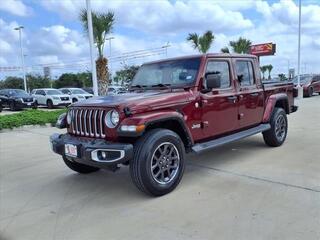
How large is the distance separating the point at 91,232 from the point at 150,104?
5.98 ft

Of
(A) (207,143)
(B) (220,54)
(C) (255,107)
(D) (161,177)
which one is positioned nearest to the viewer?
(D) (161,177)

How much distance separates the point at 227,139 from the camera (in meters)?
6.36

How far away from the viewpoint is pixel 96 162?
4855 millimetres

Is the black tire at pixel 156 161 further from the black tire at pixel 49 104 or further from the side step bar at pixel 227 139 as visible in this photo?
the black tire at pixel 49 104

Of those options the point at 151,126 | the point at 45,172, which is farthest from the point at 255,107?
the point at 45,172

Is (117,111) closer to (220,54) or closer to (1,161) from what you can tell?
(220,54)

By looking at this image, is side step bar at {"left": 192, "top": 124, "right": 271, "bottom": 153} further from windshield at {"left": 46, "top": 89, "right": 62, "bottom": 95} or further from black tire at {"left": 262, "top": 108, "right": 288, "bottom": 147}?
windshield at {"left": 46, "top": 89, "right": 62, "bottom": 95}

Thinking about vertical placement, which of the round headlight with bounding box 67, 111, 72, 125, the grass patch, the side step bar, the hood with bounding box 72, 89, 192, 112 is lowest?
Answer: the grass patch

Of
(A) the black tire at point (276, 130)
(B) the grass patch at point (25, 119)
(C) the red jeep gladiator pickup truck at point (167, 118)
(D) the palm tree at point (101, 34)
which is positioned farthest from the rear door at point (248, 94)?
(D) the palm tree at point (101, 34)

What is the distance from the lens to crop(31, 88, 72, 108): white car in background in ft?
86.1

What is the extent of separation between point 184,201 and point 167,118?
3.65ft

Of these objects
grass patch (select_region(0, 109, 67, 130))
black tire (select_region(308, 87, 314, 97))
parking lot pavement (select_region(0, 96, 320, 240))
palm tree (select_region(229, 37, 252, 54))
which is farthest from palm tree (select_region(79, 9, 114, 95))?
palm tree (select_region(229, 37, 252, 54))

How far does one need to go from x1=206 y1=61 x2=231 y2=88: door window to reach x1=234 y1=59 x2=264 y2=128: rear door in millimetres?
282

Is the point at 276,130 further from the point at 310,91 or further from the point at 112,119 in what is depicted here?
the point at 310,91
